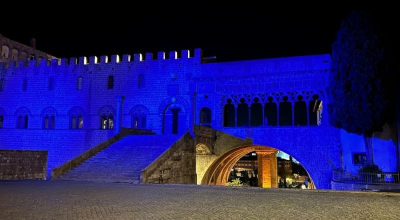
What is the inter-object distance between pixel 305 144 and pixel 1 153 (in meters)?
16.9

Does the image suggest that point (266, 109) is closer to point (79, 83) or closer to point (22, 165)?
point (79, 83)

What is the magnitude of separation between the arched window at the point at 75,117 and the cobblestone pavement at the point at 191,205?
18.7 meters

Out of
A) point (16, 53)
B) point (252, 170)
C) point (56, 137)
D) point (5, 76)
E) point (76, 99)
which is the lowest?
point (252, 170)

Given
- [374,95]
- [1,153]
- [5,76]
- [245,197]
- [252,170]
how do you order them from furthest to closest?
1. [252,170]
2. [5,76]
3. [374,95]
4. [1,153]
5. [245,197]

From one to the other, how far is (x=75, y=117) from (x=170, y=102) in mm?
8486

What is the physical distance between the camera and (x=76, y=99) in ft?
95.1

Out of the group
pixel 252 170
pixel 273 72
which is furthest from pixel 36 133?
pixel 252 170

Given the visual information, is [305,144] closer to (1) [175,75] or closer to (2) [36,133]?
(1) [175,75]

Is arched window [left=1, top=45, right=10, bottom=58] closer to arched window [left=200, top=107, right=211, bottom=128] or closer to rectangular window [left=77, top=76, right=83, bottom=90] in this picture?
rectangular window [left=77, top=76, right=83, bottom=90]

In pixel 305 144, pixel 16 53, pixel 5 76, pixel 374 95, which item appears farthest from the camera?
pixel 16 53

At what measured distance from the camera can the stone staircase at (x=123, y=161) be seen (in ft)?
52.0

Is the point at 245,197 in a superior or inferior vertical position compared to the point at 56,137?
inferior

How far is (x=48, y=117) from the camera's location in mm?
29750

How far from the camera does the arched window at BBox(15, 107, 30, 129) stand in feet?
99.0
